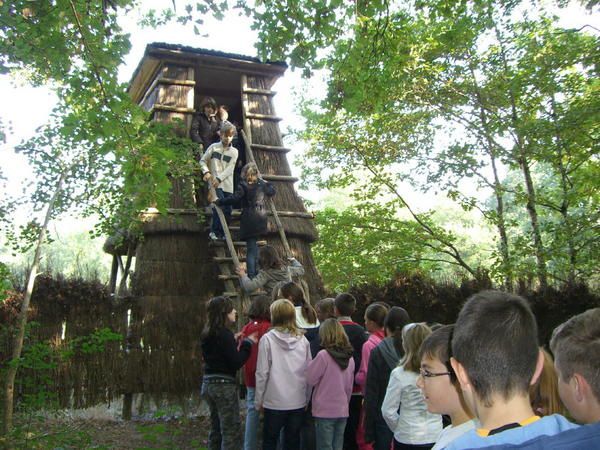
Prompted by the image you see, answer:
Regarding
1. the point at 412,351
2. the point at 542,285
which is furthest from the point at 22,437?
the point at 542,285

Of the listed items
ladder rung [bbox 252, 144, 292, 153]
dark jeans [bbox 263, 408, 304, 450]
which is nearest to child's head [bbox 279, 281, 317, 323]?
dark jeans [bbox 263, 408, 304, 450]

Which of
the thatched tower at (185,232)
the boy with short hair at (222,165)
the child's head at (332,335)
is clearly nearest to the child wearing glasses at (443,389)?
the child's head at (332,335)

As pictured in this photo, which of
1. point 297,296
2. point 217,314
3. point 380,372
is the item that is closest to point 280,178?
point 297,296

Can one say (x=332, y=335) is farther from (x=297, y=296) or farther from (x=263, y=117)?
(x=263, y=117)

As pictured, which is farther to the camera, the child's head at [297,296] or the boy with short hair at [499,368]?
the child's head at [297,296]

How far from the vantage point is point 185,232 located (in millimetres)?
9562

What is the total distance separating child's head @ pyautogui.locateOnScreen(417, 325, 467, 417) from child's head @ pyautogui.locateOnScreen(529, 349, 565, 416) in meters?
0.28

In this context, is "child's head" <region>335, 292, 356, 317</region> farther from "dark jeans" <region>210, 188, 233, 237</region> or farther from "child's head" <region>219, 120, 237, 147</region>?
"child's head" <region>219, 120, 237, 147</region>

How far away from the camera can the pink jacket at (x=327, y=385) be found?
4938mm

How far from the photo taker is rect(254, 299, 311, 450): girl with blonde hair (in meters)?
4.95

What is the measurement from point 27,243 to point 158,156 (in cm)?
317

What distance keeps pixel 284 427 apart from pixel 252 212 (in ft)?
11.1

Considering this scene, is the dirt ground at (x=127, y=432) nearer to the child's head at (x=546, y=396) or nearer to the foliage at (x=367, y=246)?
the child's head at (x=546, y=396)

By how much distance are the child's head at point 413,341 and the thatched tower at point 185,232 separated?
4264 millimetres
